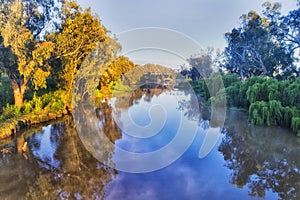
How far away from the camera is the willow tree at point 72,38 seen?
31.6 feet

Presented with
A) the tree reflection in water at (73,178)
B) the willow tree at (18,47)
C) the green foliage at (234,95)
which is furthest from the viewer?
the green foliage at (234,95)

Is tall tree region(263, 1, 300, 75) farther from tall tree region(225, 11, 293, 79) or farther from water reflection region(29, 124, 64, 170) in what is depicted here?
water reflection region(29, 124, 64, 170)

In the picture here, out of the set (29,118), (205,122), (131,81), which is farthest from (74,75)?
(131,81)

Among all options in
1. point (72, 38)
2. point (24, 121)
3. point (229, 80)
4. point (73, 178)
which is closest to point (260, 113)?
point (229, 80)

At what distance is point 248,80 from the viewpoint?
12.8 meters

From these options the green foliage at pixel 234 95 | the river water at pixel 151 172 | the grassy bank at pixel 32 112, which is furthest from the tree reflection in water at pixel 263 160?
the grassy bank at pixel 32 112

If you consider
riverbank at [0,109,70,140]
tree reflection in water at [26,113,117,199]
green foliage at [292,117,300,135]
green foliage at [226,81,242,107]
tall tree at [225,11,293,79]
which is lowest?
tree reflection in water at [26,113,117,199]

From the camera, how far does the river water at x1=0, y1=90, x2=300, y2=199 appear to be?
4059 mm

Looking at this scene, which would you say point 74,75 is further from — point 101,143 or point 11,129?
point 101,143

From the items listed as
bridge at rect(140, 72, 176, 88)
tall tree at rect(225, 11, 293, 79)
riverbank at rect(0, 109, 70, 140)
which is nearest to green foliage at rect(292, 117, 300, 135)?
riverbank at rect(0, 109, 70, 140)

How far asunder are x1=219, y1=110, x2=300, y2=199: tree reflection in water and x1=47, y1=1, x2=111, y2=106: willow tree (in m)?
8.20

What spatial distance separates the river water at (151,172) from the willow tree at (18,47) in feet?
8.35

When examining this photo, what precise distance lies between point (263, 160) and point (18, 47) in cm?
920

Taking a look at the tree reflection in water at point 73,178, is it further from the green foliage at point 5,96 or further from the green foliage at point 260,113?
the green foliage at point 260,113
